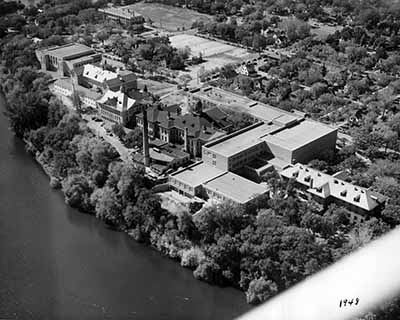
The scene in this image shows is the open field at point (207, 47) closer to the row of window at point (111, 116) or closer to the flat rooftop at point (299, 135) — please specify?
the row of window at point (111, 116)

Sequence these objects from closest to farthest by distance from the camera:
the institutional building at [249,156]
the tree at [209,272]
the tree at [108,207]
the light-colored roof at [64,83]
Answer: the tree at [209,272] → the tree at [108,207] → the institutional building at [249,156] → the light-colored roof at [64,83]

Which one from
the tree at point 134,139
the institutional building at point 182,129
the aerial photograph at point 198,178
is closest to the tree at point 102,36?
the aerial photograph at point 198,178

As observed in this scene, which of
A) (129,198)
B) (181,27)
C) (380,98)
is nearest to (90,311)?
(129,198)

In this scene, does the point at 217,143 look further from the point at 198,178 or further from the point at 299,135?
the point at 299,135

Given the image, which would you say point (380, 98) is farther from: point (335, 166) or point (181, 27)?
point (181, 27)

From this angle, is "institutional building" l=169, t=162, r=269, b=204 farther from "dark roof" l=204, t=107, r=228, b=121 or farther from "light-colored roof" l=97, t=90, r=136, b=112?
"light-colored roof" l=97, t=90, r=136, b=112
